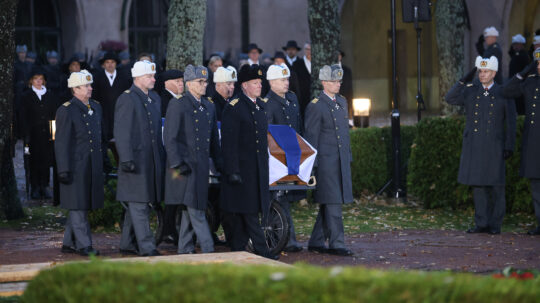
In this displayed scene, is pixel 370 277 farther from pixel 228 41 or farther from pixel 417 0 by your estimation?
pixel 228 41

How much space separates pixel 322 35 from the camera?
17000 mm

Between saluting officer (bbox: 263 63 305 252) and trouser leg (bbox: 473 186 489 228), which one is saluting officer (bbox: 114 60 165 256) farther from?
trouser leg (bbox: 473 186 489 228)

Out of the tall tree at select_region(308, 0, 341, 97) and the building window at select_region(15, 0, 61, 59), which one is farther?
the building window at select_region(15, 0, 61, 59)

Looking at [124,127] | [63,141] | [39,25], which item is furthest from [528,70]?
[39,25]

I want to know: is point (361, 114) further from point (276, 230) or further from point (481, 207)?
point (276, 230)

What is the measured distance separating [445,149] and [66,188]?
5918 mm

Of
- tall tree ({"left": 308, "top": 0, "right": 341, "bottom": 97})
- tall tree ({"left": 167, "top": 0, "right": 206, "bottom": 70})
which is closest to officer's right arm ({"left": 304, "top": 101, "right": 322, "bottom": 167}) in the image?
tall tree ({"left": 167, "top": 0, "right": 206, "bottom": 70})

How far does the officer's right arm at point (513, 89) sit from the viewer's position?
12258 mm

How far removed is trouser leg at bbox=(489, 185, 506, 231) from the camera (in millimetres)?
12344

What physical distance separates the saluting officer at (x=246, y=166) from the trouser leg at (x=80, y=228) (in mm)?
1522

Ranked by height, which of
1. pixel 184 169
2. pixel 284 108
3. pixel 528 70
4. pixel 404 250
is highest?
pixel 528 70

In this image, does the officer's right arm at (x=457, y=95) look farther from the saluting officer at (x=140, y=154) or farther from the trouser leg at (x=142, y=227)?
the trouser leg at (x=142, y=227)

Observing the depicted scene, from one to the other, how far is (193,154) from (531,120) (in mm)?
4473

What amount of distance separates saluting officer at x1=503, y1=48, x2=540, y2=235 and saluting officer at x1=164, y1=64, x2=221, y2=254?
13.1 ft
